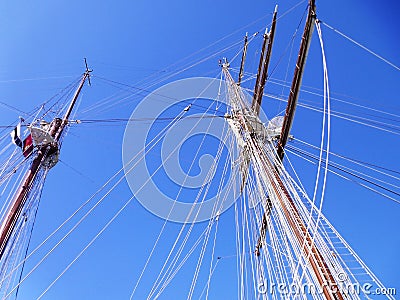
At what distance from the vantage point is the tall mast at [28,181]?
22.5ft

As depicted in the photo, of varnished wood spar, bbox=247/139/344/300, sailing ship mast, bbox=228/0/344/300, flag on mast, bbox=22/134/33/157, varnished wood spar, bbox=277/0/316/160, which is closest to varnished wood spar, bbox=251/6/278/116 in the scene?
sailing ship mast, bbox=228/0/344/300

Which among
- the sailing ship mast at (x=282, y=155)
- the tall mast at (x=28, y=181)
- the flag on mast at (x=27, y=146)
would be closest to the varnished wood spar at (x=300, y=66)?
the sailing ship mast at (x=282, y=155)

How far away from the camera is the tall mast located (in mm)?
6854

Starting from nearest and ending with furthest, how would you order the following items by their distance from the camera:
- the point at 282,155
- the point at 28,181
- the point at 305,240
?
the point at 305,240, the point at 28,181, the point at 282,155

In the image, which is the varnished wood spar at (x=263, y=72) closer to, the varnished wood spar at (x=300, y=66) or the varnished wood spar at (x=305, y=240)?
the varnished wood spar at (x=300, y=66)

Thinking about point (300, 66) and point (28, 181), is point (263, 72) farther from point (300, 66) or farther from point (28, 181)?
point (28, 181)

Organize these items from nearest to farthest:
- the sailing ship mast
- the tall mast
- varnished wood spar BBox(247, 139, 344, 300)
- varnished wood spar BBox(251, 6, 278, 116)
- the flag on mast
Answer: varnished wood spar BBox(247, 139, 344, 300), the sailing ship mast, the tall mast, the flag on mast, varnished wood spar BBox(251, 6, 278, 116)

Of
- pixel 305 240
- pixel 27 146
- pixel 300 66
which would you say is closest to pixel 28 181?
pixel 27 146

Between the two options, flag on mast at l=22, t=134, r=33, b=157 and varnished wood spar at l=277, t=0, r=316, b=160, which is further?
flag on mast at l=22, t=134, r=33, b=157

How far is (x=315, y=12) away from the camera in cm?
714

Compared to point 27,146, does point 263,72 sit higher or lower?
→ higher

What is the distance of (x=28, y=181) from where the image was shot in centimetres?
793

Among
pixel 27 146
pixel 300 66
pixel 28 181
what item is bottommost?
pixel 28 181

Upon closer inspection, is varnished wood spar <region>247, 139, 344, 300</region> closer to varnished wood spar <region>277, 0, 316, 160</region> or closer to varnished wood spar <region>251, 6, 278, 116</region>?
varnished wood spar <region>277, 0, 316, 160</region>
